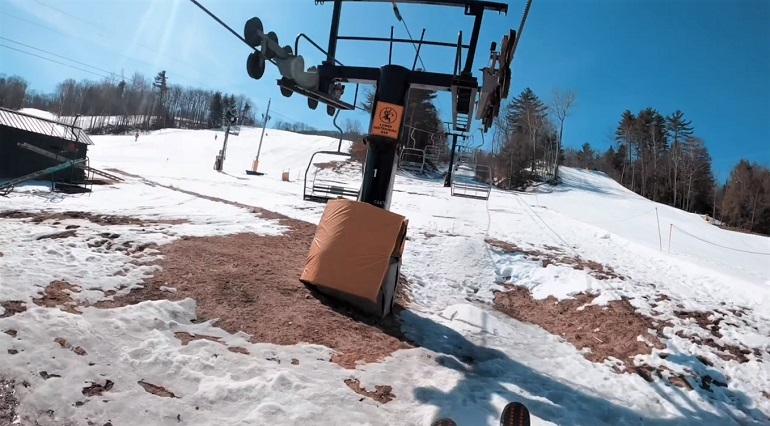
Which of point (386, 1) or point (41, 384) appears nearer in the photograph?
point (41, 384)

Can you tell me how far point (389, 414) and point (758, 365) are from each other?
667 cm

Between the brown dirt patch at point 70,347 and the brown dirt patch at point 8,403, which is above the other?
the brown dirt patch at point 70,347

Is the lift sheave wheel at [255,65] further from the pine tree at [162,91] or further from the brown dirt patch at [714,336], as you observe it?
the pine tree at [162,91]

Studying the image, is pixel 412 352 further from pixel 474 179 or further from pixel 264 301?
pixel 474 179

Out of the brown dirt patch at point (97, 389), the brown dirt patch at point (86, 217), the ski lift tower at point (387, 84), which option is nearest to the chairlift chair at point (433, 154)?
the ski lift tower at point (387, 84)

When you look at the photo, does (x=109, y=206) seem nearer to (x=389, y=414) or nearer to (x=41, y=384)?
(x=41, y=384)

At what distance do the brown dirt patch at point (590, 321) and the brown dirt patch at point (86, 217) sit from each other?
8.80 m

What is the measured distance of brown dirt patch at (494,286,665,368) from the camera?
7254 mm

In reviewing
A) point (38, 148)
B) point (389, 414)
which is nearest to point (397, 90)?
point (389, 414)

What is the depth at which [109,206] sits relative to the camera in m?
13.3

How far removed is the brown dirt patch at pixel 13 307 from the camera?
4.25 metres

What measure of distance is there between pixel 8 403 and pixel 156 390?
99 centimetres

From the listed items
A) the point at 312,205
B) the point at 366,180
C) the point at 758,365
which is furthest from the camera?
the point at 312,205

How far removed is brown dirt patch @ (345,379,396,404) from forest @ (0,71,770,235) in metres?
13.5
